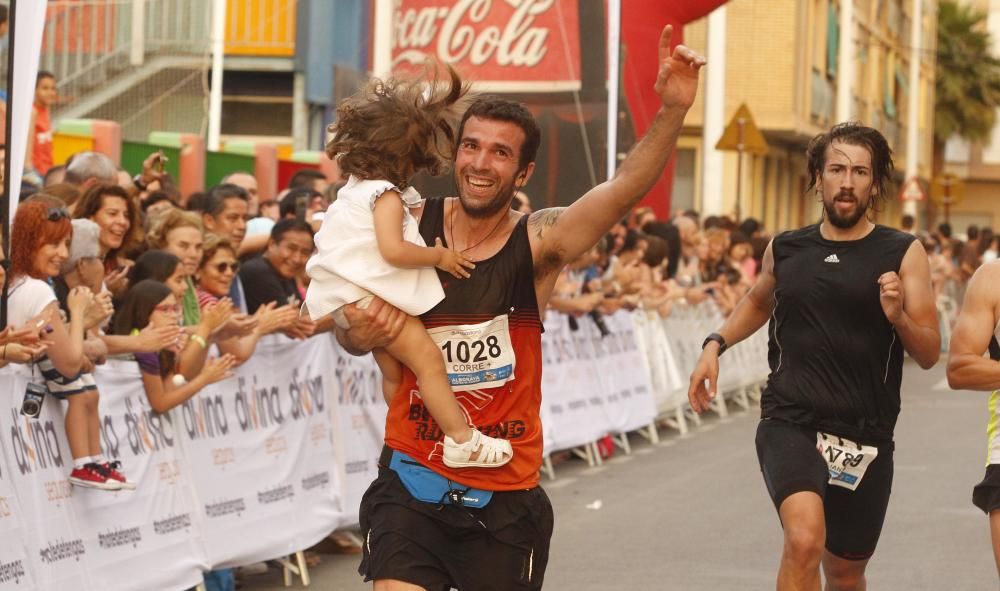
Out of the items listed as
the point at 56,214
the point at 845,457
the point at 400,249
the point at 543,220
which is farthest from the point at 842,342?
the point at 56,214

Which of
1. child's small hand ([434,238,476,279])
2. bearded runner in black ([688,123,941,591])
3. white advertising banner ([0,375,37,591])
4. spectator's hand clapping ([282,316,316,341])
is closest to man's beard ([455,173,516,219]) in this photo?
child's small hand ([434,238,476,279])

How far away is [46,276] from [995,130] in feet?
257

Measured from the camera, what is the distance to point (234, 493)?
977 cm

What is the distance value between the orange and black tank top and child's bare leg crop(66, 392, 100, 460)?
112 inches

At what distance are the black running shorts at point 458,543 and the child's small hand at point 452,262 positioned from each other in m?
0.67

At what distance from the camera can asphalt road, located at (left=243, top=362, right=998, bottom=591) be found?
33.2 feet

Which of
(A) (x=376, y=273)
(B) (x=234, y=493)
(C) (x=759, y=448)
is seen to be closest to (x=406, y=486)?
(A) (x=376, y=273)

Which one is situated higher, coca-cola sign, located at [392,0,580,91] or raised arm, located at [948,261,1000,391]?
coca-cola sign, located at [392,0,580,91]

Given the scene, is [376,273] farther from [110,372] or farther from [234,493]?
[234,493]

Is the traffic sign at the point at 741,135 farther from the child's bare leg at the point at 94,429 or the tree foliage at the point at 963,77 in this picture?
the tree foliage at the point at 963,77

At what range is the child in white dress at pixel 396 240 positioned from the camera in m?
5.63

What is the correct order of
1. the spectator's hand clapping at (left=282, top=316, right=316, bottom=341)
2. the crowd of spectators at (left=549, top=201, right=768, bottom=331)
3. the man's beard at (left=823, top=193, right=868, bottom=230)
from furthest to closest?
the crowd of spectators at (left=549, top=201, right=768, bottom=331), the spectator's hand clapping at (left=282, top=316, right=316, bottom=341), the man's beard at (left=823, top=193, right=868, bottom=230)

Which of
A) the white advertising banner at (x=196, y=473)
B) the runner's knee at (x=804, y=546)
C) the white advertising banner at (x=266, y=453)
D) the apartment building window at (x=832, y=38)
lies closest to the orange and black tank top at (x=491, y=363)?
the runner's knee at (x=804, y=546)

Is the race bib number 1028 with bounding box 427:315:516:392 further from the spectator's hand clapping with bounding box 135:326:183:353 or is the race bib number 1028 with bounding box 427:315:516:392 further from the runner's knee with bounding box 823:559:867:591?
the spectator's hand clapping with bounding box 135:326:183:353
